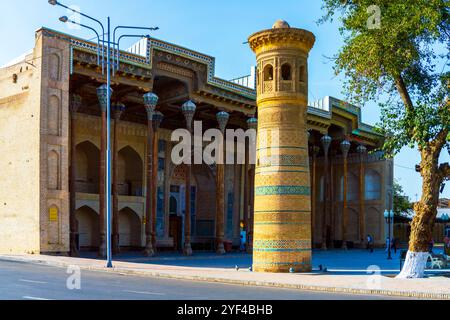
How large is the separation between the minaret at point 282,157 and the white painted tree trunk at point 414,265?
346 cm

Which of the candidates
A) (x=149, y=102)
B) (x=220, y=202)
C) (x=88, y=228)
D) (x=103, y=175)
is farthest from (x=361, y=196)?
(x=103, y=175)

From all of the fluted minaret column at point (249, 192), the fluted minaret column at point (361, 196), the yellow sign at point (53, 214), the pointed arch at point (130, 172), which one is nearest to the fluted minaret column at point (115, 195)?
the yellow sign at point (53, 214)

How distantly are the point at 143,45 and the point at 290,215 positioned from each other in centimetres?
1348

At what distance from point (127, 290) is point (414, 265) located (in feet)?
29.8

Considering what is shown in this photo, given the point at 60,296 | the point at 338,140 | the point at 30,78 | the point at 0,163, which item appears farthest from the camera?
Answer: the point at 338,140

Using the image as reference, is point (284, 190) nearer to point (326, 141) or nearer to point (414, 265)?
point (414, 265)

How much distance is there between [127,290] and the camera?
13.5 metres

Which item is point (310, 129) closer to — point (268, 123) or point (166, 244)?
point (166, 244)

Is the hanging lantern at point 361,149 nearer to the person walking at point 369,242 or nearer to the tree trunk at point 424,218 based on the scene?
the person walking at point 369,242

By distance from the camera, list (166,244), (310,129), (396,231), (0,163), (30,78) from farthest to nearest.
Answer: (396,231), (310,129), (166,244), (0,163), (30,78)

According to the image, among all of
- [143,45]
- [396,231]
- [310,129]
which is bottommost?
[396,231]

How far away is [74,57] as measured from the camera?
2617 centimetres

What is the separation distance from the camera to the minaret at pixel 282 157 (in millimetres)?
19875
